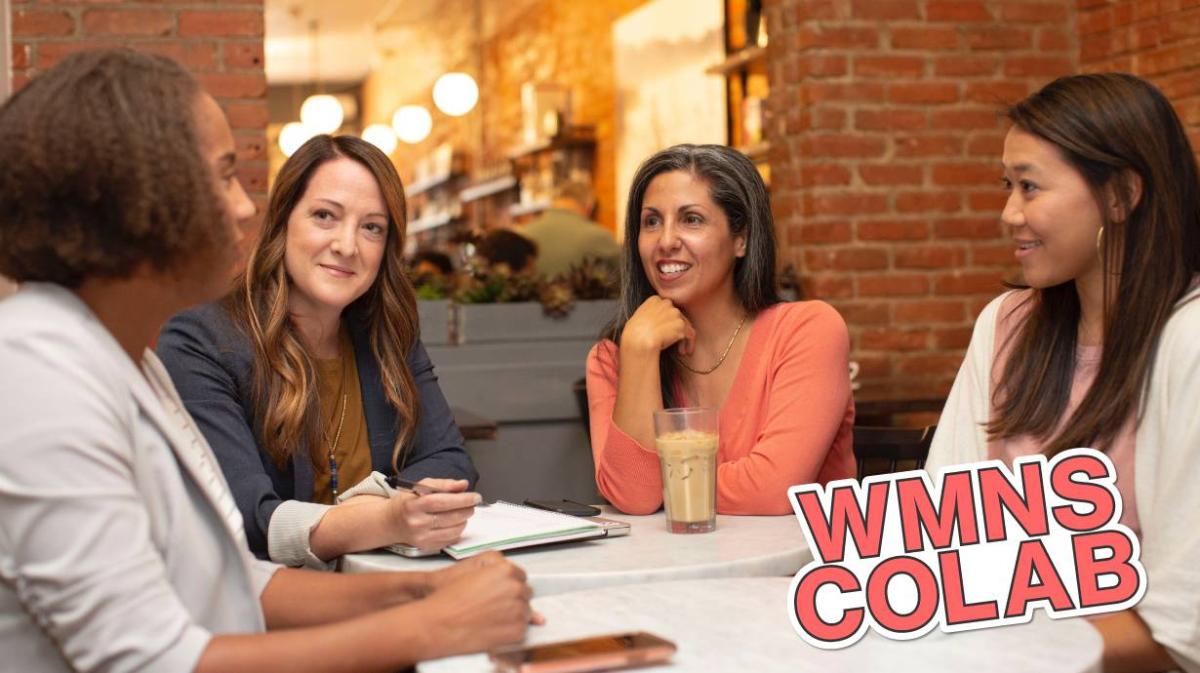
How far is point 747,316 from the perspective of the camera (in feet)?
8.06

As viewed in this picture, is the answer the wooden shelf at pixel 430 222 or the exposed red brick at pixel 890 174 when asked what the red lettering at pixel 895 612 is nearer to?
the exposed red brick at pixel 890 174

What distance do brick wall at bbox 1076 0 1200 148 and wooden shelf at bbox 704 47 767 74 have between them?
3.97ft

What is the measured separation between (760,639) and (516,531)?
1.66 feet

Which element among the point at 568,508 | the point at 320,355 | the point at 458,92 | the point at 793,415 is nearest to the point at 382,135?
the point at 458,92

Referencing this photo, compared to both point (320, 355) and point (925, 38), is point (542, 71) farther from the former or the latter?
point (320, 355)

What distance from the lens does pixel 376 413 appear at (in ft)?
7.30

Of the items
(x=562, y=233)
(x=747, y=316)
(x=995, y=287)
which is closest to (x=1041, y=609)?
(x=747, y=316)

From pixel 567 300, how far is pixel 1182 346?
237 centimetres

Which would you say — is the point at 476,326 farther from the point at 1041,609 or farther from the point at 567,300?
the point at 1041,609

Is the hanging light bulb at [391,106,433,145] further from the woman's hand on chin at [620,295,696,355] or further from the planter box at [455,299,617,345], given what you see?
the woman's hand on chin at [620,295,696,355]

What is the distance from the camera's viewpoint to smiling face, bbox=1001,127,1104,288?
1.77 meters

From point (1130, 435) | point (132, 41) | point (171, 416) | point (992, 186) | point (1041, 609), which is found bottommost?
point (1041, 609)

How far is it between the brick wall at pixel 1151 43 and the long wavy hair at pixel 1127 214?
212cm

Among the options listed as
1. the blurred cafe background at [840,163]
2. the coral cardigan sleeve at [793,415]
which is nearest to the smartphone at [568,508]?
the coral cardigan sleeve at [793,415]
